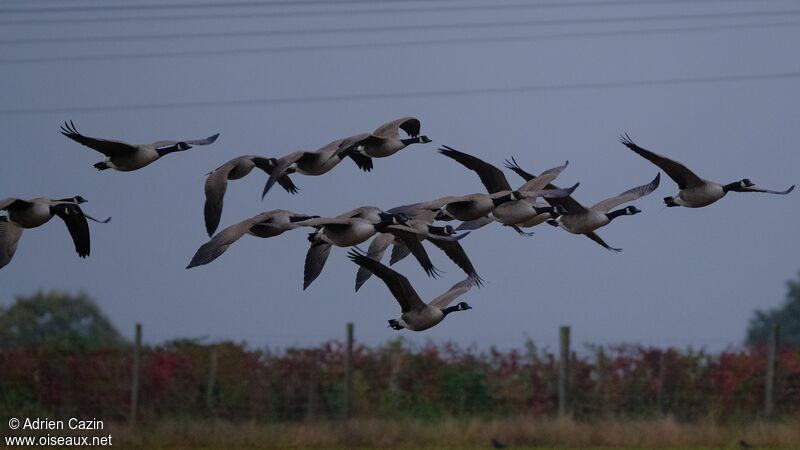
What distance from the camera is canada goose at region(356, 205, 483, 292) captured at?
42.3 feet

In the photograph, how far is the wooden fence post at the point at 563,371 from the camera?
20031 mm

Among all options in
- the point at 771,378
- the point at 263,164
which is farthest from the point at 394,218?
the point at 771,378

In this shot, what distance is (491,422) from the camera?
63.9 feet

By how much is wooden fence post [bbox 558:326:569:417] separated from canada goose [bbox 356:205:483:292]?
18.6 ft

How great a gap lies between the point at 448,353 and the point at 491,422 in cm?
230

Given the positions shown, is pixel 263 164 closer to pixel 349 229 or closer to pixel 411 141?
pixel 349 229

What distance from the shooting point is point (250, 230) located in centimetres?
1304

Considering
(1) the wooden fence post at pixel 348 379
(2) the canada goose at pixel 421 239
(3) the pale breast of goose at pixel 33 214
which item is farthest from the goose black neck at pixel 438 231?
(1) the wooden fence post at pixel 348 379

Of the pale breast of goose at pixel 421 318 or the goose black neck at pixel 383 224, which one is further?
the pale breast of goose at pixel 421 318

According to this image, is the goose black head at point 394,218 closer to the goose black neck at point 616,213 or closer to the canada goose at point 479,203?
the canada goose at point 479,203

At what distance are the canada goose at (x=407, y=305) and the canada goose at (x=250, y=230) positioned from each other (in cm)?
74

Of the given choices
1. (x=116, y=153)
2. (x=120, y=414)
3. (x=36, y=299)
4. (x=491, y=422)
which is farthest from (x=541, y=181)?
(x=36, y=299)

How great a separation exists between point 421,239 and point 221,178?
201 cm

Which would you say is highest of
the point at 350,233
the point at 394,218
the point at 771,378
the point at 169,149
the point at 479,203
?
the point at 169,149
